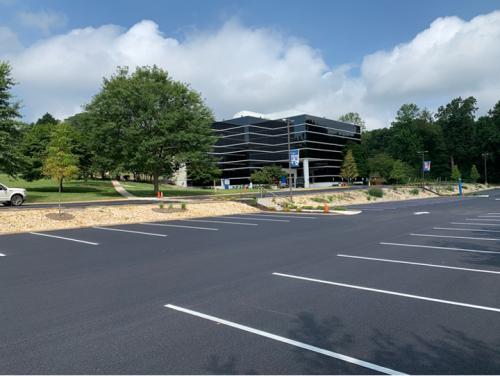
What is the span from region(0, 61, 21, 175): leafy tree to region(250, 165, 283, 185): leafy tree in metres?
50.2

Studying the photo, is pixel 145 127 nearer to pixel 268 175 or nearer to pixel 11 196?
pixel 11 196

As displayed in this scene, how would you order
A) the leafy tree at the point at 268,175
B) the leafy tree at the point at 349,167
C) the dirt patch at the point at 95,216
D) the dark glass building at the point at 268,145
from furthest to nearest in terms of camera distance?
the leafy tree at the point at 349,167 < the dark glass building at the point at 268,145 < the leafy tree at the point at 268,175 < the dirt patch at the point at 95,216

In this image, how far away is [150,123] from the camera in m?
39.9

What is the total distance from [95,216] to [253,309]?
1617 centimetres

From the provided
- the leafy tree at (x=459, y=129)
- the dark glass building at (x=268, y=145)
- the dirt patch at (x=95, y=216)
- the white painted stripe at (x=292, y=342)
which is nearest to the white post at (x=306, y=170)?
the dark glass building at (x=268, y=145)

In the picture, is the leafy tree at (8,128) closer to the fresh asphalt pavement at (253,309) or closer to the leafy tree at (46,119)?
the fresh asphalt pavement at (253,309)

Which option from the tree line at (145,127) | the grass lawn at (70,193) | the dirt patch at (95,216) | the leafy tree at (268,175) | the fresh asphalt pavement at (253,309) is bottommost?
the fresh asphalt pavement at (253,309)

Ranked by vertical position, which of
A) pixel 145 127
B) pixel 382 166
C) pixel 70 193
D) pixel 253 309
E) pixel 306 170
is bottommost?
pixel 253 309

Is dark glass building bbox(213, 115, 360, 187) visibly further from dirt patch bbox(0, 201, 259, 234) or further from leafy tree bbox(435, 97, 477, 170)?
dirt patch bbox(0, 201, 259, 234)

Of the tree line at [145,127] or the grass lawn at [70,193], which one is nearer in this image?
the grass lawn at [70,193]

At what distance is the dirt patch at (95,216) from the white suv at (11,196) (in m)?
7.85

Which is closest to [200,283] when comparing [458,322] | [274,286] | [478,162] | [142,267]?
[274,286]

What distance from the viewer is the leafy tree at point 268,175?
75.6 metres

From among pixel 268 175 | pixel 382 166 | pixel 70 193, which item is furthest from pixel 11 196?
pixel 382 166
